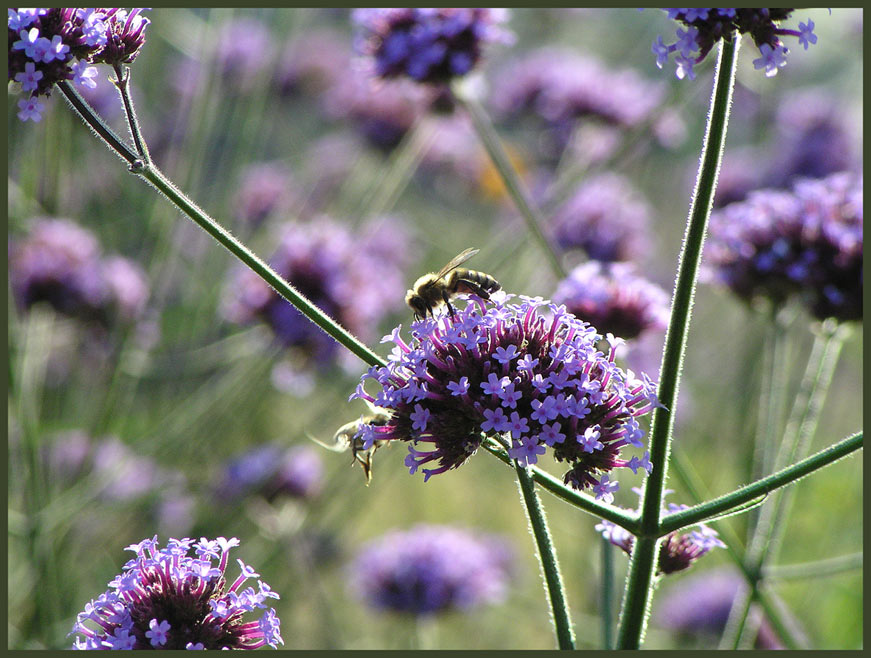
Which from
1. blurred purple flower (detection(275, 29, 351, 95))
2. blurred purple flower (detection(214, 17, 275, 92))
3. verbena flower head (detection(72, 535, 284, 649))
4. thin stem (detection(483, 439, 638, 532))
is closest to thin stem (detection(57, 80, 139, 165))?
verbena flower head (detection(72, 535, 284, 649))

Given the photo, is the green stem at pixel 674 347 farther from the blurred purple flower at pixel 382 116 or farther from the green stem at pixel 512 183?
the blurred purple flower at pixel 382 116

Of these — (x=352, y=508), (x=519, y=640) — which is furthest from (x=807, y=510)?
(x=352, y=508)

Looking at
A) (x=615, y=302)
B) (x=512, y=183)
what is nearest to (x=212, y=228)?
(x=615, y=302)

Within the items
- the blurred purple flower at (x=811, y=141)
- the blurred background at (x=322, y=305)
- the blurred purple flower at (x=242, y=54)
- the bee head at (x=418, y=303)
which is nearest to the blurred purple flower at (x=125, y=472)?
the blurred background at (x=322, y=305)

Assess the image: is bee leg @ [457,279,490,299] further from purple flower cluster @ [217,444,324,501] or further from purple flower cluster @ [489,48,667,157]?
purple flower cluster @ [489,48,667,157]

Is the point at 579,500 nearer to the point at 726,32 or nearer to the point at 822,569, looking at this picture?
the point at 726,32

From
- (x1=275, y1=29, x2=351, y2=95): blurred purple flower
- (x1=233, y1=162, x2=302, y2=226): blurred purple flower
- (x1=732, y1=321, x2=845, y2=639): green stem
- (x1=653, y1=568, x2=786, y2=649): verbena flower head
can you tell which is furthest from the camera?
(x1=275, y1=29, x2=351, y2=95): blurred purple flower
